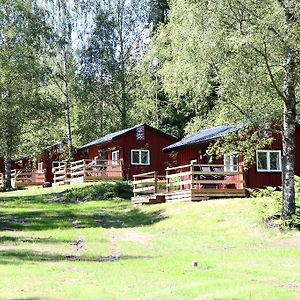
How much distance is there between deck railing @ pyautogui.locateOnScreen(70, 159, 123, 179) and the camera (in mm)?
37912

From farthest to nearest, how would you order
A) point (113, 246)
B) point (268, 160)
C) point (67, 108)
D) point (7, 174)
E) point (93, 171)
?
point (67, 108) < point (7, 174) < point (93, 171) < point (268, 160) < point (113, 246)

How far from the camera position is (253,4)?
1622 cm

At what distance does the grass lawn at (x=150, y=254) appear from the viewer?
345 inches

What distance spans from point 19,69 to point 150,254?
22.7 m

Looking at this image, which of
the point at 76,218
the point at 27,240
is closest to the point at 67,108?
the point at 76,218

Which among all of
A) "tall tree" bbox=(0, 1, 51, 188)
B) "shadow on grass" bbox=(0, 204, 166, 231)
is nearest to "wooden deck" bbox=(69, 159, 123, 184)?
"tall tree" bbox=(0, 1, 51, 188)

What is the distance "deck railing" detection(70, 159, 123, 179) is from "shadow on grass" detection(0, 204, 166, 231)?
11.1m

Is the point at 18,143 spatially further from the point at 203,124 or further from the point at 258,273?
the point at 258,273

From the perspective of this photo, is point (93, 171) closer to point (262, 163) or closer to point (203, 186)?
point (203, 186)

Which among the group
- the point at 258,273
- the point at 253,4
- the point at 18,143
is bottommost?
the point at 258,273

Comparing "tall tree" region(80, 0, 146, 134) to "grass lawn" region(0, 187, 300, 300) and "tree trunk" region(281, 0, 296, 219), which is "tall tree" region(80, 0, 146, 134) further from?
"tree trunk" region(281, 0, 296, 219)

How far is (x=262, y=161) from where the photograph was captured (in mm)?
26594

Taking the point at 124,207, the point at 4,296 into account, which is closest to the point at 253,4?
the point at 4,296

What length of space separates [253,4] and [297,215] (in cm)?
667
